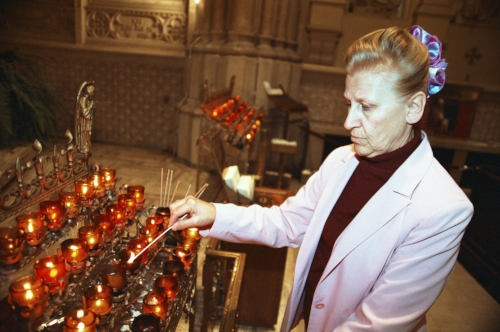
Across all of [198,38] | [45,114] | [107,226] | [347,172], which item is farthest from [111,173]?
[198,38]

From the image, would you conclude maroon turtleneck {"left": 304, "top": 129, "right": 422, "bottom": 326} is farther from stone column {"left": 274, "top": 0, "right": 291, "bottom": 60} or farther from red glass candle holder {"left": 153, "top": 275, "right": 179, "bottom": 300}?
stone column {"left": 274, "top": 0, "right": 291, "bottom": 60}

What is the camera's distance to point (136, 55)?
648 cm

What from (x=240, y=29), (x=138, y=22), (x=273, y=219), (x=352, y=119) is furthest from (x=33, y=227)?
(x=138, y=22)

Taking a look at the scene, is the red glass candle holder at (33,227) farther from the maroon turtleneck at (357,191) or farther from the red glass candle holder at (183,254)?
the maroon turtleneck at (357,191)

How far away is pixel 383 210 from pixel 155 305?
92 centimetres

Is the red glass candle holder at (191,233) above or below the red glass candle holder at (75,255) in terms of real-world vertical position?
below

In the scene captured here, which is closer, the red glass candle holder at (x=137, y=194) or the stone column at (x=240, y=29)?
the red glass candle holder at (x=137, y=194)

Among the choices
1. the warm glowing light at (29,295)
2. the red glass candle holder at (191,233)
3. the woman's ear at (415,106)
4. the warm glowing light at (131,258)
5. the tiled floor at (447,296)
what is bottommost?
the tiled floor at (447,296)

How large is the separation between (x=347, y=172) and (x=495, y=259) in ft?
11.6

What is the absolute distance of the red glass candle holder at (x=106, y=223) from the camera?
4.57 ft

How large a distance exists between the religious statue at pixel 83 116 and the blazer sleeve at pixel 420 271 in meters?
1.42

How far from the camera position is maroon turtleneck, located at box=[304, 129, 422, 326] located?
1.29m

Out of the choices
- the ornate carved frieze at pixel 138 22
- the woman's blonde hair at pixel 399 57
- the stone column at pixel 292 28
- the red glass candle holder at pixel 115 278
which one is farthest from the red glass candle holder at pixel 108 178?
the ornate carved frieze at pixel 138 22

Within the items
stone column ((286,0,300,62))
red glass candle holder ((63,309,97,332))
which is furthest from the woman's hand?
stone column ((286,0,300,62))
